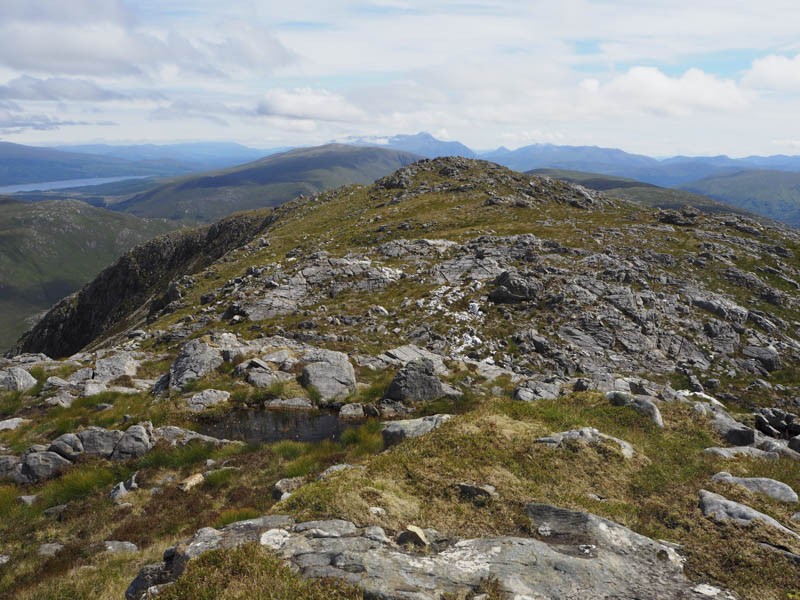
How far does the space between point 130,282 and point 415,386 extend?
129892 mm

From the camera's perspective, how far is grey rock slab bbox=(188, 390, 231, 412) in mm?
22031

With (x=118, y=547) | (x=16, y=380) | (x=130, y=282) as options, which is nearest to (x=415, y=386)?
(x=118, y=547)

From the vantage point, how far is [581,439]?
Result: 14.4 metres

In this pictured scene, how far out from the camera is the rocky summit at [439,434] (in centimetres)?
884

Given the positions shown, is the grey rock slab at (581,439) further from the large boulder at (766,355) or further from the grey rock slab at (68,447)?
the large boulder at (766,355)

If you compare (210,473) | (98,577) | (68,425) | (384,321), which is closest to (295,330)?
(384,321)

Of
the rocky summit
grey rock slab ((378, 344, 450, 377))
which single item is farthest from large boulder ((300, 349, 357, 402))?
grey rock slab ((378, 344, 450, 377))

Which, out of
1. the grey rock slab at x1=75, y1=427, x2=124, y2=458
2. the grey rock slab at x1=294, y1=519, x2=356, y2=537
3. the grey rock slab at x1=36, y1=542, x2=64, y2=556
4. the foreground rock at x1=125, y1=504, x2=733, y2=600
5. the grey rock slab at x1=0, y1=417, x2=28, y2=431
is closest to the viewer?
the foreground rock at x1=125, y1=504, x2=733, y2=600

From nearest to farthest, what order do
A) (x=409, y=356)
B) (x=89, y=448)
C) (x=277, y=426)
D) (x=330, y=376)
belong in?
(x=89, y=448), (x=277, y=426), (x=330, y=376), (x=409, y=356)

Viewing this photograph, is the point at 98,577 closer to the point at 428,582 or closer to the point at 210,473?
the point at 210,473

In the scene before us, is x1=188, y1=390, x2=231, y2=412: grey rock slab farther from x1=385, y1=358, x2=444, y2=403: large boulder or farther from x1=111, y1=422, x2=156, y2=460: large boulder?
x1=385, y1=358, x2=444, y2=403: large boulder

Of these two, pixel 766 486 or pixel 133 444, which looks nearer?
pixel 766 486

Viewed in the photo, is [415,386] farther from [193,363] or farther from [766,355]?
[766,355]

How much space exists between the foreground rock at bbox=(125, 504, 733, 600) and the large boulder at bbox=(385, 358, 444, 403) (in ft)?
42.1
